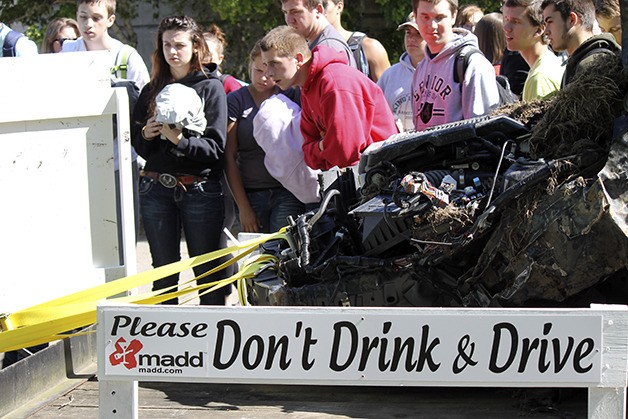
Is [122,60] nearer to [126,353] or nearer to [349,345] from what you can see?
[126,353]

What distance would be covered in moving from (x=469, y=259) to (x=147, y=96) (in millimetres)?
3245

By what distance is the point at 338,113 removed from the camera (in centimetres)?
540

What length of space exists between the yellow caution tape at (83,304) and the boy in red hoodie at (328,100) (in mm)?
891

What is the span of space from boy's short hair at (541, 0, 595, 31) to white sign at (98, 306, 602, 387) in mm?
2834

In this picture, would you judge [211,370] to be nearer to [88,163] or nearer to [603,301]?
[603,301]

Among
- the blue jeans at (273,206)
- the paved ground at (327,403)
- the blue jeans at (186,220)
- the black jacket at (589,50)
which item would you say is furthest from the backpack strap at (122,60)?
the black jacket at (589,50)

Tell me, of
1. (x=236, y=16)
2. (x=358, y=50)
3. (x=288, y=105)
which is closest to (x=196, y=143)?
(x=288, y=105)

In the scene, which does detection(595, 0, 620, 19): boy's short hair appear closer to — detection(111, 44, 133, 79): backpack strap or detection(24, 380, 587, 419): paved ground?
detection(24, 380, 587, 419): paved ground

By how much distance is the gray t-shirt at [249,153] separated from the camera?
258 inches

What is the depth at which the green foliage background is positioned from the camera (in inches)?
490

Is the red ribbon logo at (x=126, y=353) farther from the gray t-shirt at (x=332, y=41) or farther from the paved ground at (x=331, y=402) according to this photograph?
the gray t-shirt at (x=332, y=41)

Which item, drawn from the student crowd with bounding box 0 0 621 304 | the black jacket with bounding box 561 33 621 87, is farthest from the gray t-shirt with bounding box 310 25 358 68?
the black jacket with bounding box 561 33 621 87

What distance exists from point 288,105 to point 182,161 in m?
0.81

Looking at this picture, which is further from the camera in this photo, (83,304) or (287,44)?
(287,44)
